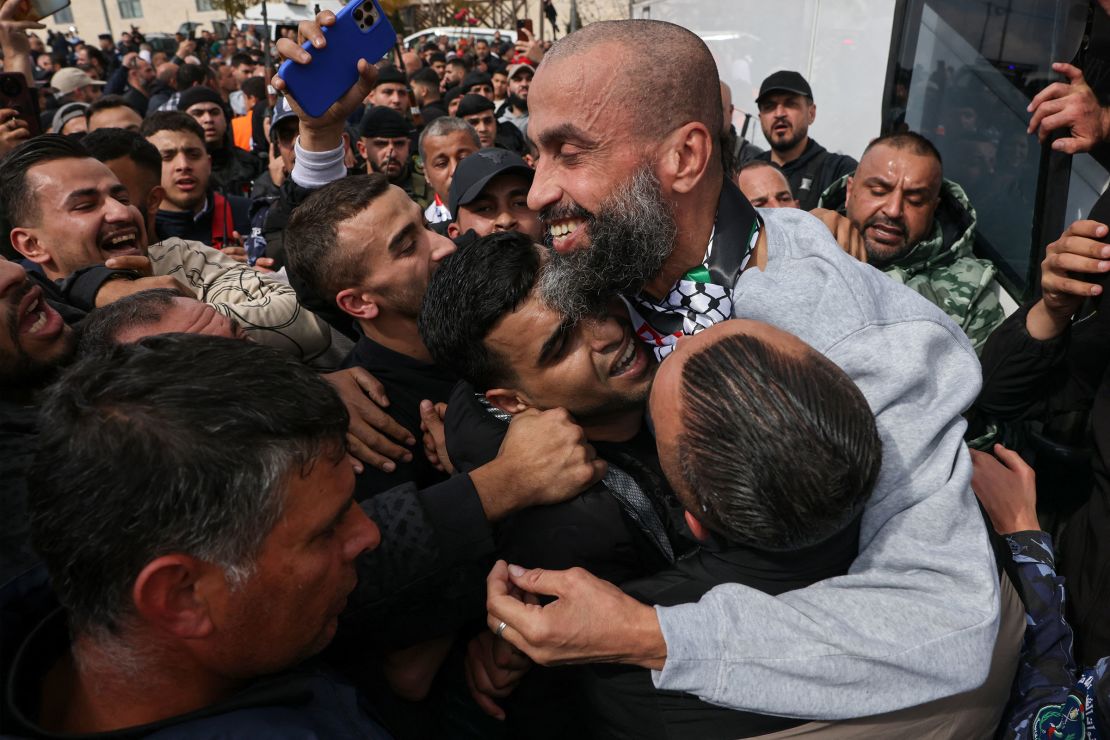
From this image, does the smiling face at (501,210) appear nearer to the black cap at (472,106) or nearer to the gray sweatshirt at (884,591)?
the gray sweatshirt at (884,591)

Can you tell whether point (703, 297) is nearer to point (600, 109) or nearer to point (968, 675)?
point (600, 109)

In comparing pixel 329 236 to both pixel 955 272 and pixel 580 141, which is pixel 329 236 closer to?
pixel 580 141

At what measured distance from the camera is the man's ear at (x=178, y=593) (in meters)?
1.13

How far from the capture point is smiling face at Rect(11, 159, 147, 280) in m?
2.88

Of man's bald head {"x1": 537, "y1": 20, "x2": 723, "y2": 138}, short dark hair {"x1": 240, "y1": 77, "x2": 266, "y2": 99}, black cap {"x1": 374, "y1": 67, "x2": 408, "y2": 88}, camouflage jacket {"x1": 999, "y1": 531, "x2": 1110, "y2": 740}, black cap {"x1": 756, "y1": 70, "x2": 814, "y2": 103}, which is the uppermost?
man's bald head {"x1": 537, "y1": 20, "x2": 723, "y2": 138}

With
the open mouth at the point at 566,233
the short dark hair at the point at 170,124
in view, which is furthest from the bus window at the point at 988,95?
the short dark hair at the point at 170,124

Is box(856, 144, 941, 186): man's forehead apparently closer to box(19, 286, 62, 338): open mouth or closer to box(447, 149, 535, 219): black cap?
box(447, 149, 535, 219): black cap

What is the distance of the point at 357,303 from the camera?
266 centimetres

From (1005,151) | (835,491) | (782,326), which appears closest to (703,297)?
(782,326)

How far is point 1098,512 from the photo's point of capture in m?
2.22

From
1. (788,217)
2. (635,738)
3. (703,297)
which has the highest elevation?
(788,217)

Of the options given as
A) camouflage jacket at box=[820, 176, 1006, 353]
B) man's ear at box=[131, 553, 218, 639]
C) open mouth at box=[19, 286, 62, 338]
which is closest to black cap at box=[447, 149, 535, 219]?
camouflage jacket at box=[820, 176, 1006, 353]

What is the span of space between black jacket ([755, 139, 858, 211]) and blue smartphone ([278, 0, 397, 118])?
3.04 metres

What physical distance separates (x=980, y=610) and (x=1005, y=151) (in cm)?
299
